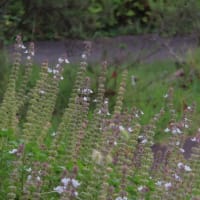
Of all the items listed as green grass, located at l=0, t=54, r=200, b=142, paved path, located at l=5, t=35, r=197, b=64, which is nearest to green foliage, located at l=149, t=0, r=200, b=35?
paved path, located at l=5, t=35, r=197, b=64

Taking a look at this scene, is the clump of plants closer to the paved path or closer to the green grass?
the green grass

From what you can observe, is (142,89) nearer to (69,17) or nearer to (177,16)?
(177,16)

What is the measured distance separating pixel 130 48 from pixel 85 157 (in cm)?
879

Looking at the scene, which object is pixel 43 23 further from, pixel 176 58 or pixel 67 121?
pixel 67 121

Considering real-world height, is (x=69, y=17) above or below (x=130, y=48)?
below

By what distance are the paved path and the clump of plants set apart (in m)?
5.62

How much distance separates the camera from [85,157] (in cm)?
408

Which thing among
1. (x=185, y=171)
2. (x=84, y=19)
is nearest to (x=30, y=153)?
(x=185, y=171)

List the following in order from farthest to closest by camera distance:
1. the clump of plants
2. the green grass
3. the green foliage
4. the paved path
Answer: the paved path < the green foliage < the green grass < the clump of plants

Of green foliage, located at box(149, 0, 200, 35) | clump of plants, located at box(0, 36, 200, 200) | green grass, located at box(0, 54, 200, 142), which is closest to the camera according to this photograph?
clump of plants, located at box(0, 36, 200, 200)

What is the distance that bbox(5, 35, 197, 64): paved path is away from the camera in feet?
35.2

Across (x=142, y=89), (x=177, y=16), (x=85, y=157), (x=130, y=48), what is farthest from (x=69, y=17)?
(x=85, y=157)

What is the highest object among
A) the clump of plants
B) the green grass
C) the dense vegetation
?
the dense vegetation

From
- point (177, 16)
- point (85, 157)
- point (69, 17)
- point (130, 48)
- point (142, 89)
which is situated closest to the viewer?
point (85, 157)
